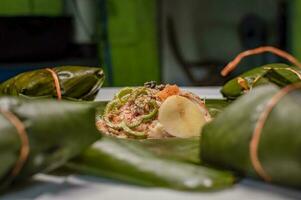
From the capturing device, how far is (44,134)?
3.00ft

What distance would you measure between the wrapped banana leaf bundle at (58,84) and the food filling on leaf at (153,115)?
0.45ft

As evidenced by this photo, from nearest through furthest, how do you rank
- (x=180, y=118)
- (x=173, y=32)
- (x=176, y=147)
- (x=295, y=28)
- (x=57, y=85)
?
(x=176, y=147), (x=180, y=118), (x=57, y=85), (x=295, y=28), (x=173, y=32)

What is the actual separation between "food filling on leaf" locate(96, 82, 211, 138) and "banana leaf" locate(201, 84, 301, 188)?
0.31 metres

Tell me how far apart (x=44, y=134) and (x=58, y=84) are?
638mm

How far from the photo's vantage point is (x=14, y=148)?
34.3 inches

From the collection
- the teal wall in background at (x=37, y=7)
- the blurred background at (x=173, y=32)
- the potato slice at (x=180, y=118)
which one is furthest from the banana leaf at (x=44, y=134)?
the teal wall in background at (x=37, y=7)

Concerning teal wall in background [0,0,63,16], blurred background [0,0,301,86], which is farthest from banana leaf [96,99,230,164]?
teal wall in background [0,0,63,16]

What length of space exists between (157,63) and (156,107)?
270 cm

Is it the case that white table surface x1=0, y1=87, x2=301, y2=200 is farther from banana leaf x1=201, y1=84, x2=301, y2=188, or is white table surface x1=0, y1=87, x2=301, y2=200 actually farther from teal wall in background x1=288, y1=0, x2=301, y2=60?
teal wall in background x1=288, y1=0, x2=301, y2=60

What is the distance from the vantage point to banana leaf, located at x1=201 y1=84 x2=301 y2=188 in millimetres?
853

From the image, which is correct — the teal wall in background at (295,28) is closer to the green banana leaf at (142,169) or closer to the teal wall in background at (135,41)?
the teal wall in background at (135,41)

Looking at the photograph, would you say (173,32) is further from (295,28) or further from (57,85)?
(57,85)

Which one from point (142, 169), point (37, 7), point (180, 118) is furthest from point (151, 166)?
point (37, 7)

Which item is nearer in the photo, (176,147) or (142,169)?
(142,169)
